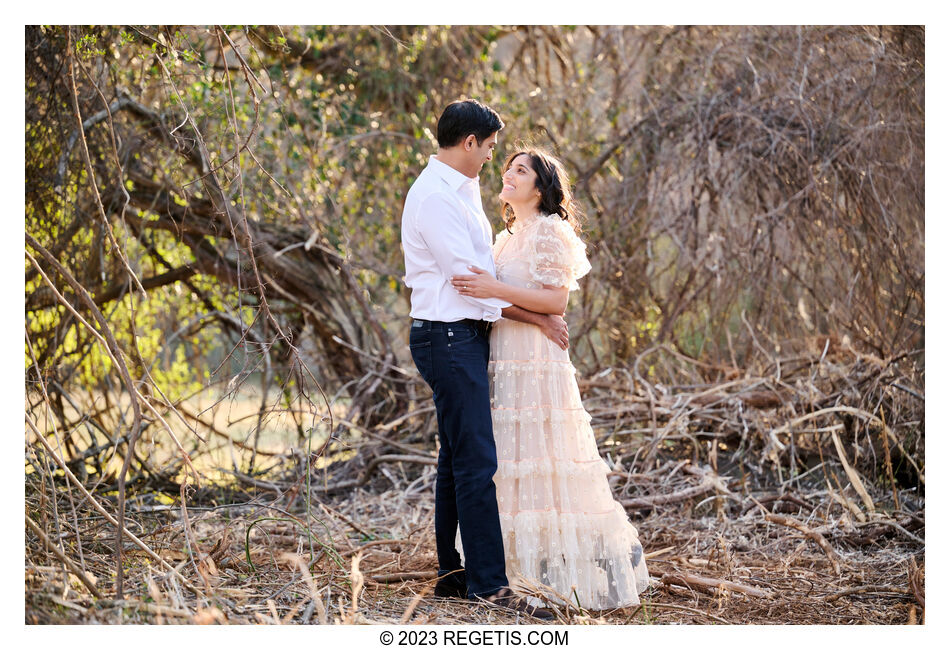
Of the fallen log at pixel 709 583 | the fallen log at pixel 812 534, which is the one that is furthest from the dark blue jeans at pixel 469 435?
the fallen log at pixel 812 534

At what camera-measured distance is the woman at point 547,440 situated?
2723 millimetres

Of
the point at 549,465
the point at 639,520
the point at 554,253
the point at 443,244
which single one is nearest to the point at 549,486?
the point at 549,465

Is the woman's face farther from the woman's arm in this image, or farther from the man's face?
the woman's arm

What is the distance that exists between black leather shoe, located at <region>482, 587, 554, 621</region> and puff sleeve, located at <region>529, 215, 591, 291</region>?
92 centimetres

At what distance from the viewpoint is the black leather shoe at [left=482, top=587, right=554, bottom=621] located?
2.55m

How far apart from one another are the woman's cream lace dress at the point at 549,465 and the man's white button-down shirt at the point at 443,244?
20cm

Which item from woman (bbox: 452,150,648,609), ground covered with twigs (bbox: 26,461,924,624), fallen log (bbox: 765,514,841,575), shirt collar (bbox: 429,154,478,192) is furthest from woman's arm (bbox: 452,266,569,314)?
fallen log (bbox: 765,514,841,575)

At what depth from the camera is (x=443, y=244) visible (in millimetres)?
2521

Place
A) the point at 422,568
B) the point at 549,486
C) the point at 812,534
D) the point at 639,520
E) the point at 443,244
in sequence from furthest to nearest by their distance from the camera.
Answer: the point at 639,520, the point at 812,534, the point at 422,568, the point at 549,486, the point at 443,244

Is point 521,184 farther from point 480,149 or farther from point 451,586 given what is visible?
point 451,586

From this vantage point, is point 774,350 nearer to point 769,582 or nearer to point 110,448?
point 769,582

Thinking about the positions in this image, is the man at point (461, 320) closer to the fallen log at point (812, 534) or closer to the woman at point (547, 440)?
the woman at point (547, 440)

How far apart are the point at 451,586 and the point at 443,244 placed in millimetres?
1081

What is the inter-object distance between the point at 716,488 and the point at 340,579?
64.7 inches
